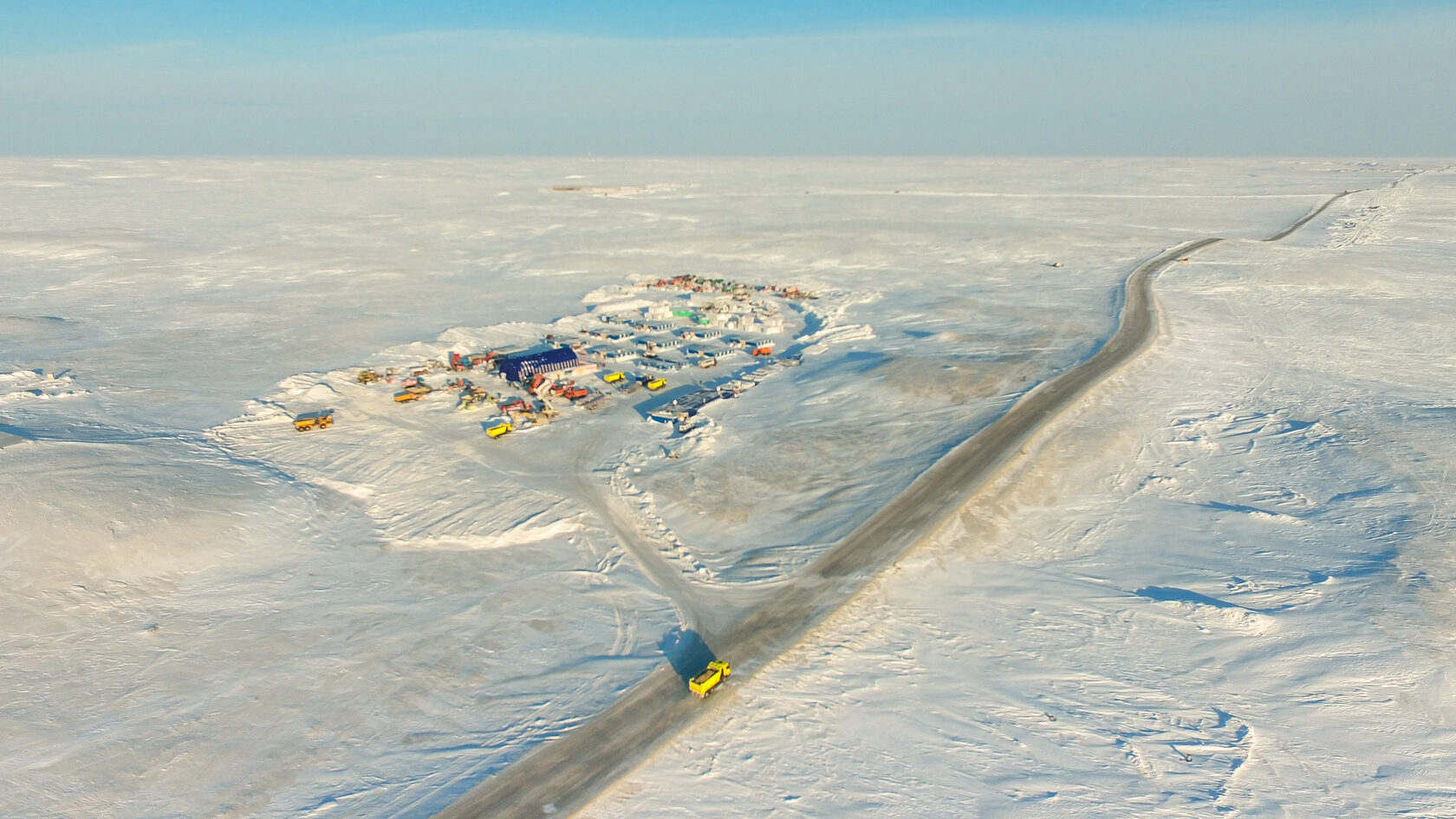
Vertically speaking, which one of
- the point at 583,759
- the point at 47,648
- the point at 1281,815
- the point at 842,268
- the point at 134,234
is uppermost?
the point at 134,234

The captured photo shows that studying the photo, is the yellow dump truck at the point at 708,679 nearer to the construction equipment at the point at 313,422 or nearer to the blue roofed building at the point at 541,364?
the construction equipment at the point at 313,422

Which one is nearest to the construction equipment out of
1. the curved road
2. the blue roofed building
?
the blue roofed building

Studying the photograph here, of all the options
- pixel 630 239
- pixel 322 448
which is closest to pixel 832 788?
pixel 322 448

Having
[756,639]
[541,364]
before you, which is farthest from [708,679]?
[541,364]

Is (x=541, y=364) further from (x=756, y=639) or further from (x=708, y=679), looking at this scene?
(x=708, y=679)

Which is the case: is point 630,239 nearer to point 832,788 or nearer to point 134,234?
point 134,234
